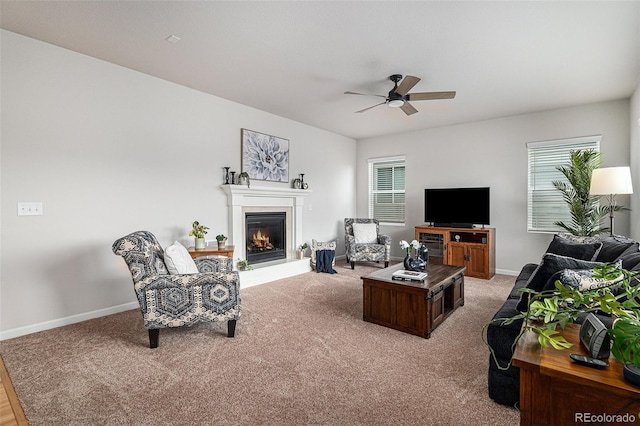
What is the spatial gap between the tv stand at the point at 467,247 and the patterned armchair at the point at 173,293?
393cm

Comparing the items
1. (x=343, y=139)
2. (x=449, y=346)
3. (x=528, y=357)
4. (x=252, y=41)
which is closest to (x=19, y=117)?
(x=252, y=41)

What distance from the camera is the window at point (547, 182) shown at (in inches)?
191

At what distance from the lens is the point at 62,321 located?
313 cm

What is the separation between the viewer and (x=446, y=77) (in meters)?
3.64

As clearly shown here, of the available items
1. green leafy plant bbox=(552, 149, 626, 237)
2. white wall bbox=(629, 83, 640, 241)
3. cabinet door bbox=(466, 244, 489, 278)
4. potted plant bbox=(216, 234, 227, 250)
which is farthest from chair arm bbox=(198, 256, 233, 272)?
white wall bbox=(629, 83, 640, 241)

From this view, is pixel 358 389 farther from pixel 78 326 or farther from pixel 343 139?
pixel 343 139

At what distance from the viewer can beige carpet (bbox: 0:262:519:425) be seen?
1802mm

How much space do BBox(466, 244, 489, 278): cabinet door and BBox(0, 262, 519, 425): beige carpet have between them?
1.92 meters

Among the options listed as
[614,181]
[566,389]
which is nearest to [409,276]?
[566,389]

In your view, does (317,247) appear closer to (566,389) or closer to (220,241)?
(220,241)

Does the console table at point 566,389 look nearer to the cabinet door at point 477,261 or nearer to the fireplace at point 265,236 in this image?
the cabinet door at point 477,261

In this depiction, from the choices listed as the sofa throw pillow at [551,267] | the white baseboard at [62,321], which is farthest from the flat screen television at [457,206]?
the white baseboard at [62,321]

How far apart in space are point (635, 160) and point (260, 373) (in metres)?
5.21

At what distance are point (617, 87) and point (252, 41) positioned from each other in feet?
15.1
